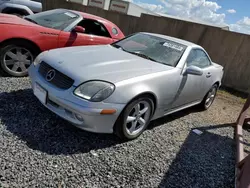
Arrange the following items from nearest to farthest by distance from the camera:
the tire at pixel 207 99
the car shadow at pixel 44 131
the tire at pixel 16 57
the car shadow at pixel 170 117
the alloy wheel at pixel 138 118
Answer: the car shadow at pixel 44 131, the alloy wheel at pixel 138 118, the car shadow at pixel 170 117, the tire at pixel 16 57, the tire at pixel 207 99

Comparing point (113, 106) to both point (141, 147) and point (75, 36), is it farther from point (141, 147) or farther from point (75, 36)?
point (75, 36)

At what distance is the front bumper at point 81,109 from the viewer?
271 cm

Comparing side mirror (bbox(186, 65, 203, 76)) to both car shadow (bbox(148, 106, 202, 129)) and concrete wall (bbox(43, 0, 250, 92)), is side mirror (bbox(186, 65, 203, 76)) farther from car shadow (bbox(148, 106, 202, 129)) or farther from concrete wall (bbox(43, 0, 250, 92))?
concrete wall (bbox(43, 0, 250, 92))

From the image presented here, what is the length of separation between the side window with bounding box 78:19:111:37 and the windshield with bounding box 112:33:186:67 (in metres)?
1.22

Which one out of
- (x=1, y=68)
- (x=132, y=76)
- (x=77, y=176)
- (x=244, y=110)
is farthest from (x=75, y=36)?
(x=244, y=110)

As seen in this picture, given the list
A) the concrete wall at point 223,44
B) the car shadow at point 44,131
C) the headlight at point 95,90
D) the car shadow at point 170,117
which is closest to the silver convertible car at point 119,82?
the headlight at point 95,90

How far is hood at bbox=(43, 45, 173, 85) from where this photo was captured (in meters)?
2.94

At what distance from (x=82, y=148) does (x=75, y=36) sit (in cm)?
285

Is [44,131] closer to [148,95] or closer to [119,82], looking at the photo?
[119,82]

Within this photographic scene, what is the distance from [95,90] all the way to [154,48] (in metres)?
1.75

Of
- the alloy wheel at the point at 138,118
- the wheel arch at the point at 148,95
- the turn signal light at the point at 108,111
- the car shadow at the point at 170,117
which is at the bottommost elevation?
the car shadow at the point at 170,117

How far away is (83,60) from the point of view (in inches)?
130

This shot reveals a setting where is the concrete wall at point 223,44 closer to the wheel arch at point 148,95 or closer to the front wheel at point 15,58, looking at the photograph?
the wheel arch at point 148,95

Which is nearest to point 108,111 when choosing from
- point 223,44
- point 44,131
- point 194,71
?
point 44,131
